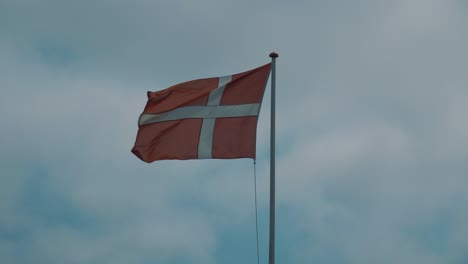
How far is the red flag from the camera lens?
20.0m

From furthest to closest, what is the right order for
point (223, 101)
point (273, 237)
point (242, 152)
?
point (223, 101), point (242, 152), point (273, 237)

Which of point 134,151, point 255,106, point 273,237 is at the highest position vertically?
point 255,106

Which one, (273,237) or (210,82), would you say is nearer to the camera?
(273,237)

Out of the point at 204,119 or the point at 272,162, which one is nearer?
the point at 272,162

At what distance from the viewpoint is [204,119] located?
20.8 metres

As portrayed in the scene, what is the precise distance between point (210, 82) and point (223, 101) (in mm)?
949

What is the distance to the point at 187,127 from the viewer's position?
20891 millimetres

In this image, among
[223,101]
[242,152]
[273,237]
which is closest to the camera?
[273,237]

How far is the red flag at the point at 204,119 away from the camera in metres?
20.0

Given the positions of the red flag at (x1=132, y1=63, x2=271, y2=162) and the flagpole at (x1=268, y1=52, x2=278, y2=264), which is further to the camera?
the red flag at (x1=132, y1=63, x2=271, y2=162)

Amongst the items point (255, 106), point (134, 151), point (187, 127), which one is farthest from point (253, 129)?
point (134, 151)

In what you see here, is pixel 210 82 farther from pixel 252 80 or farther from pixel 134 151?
pixel 134 151

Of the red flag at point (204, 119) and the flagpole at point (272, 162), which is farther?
the red flag at point (204, 119)

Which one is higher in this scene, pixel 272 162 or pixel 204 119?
pixel 204 119
